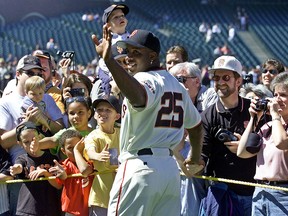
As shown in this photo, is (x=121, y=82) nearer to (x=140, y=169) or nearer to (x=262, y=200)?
(x=140, y=169)

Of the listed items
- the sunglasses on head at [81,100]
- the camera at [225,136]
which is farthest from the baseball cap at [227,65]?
the sunglasses on head at [81,100]

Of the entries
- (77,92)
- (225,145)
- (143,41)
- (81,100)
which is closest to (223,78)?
(225,145)

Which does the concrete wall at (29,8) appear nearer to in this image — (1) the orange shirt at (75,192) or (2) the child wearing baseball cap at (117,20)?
(2) the child wearing baseball cap at (117,20)

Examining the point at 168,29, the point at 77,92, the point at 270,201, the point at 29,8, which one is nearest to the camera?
the point at 270,201

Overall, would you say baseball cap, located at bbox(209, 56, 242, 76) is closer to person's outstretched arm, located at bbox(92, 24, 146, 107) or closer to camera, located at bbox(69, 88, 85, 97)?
camera, located at bbox(69, 88, 85, 97)

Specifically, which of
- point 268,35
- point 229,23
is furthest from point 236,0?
point 268,35

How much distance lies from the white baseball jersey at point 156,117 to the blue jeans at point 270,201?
0.89m

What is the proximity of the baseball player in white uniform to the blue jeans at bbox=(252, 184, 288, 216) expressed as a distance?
0.83 meters

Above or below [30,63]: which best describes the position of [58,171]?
below

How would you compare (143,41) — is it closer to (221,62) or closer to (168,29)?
(221,62)

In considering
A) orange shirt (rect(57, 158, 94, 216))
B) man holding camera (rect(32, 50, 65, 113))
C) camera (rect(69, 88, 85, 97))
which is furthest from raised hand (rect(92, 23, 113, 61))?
man holding camera (rect(32, 50, 65, 113))

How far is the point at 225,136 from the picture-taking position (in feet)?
17.9

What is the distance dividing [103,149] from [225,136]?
2.99ft

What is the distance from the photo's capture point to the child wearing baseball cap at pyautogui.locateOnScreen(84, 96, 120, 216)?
5.70 m
